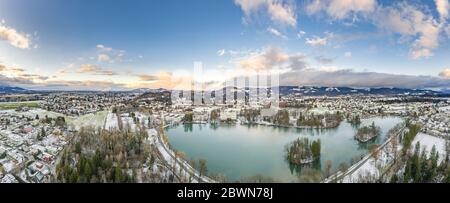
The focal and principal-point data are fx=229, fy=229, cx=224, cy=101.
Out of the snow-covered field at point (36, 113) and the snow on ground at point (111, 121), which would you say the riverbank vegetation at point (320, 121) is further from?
the snow-covered field at point (36, 113)

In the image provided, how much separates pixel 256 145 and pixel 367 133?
87.7 inches

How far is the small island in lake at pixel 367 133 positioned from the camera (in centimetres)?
434

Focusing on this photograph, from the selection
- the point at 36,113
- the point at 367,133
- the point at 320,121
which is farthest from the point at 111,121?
the point at 320,121

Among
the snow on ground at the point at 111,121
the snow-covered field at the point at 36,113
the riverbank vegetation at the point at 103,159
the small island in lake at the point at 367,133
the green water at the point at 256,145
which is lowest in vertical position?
the green water at the point at 256,145

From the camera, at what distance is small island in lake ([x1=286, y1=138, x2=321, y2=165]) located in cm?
405

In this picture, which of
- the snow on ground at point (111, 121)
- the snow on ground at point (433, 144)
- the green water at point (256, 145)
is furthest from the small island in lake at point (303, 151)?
the snow on ground at point (111, 121)

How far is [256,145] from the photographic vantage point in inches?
203

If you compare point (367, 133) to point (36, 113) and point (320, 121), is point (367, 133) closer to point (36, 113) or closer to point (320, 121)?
point (320, 121)

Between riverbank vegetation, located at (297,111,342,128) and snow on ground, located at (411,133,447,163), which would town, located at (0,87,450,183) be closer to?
snow on ground, located at (411,133,447,163)

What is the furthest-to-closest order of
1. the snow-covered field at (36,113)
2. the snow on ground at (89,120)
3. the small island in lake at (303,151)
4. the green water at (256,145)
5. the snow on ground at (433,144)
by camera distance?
1. the small island in lake at (303,151)
2. the green water at (256,145)
3. the snow on ground at (433,144)
4. the snow on ground at (89,120)
5. the snow-covered field at (36,113)

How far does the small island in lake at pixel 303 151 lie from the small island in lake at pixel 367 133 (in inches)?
37.2
